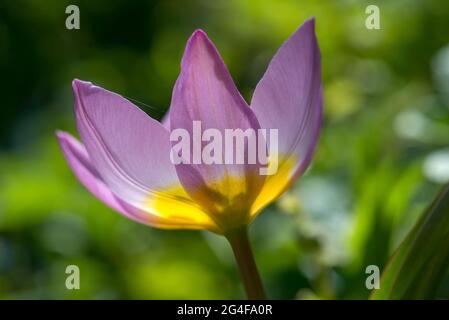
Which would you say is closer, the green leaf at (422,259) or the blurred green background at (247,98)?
the green leaf at (422,259)

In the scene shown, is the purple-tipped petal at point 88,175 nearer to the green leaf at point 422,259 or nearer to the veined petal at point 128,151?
the veined petal at point 128,151

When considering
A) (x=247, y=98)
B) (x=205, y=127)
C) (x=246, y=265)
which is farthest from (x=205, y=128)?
(x=247, y=98)

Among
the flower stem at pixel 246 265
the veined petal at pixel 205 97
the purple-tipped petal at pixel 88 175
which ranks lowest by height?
the flower stem at pixel 246 265

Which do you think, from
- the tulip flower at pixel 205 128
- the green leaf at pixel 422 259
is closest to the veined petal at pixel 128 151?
the tulip flower at pixel 205 128

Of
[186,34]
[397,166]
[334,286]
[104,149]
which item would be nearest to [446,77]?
[397,166]

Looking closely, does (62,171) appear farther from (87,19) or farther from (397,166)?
(397,166)

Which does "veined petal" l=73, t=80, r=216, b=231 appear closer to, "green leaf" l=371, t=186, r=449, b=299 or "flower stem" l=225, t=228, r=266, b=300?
"flower stem" l=225, t=228, r=266, b=300

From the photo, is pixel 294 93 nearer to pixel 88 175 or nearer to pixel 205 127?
pixel 205 127
